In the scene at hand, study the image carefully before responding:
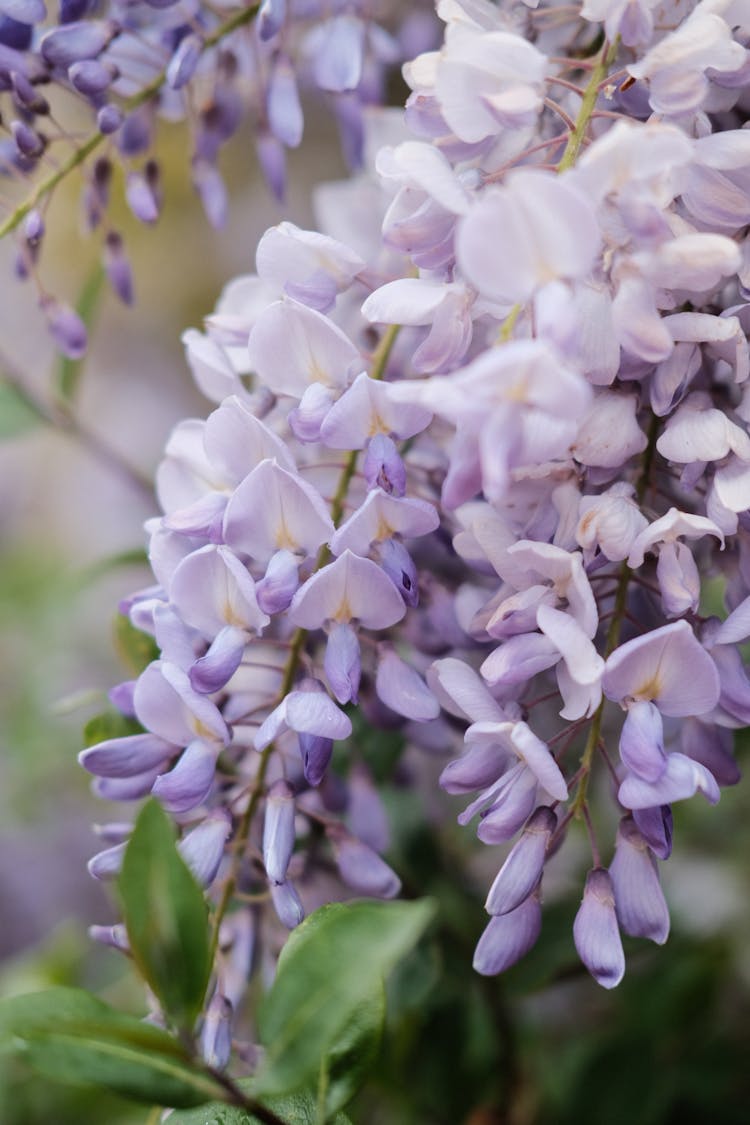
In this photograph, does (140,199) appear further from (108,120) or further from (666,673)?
(666,673)

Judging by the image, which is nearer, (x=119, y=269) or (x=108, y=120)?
(x=108, y=120)

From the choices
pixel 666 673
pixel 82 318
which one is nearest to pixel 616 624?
pixel 666 673

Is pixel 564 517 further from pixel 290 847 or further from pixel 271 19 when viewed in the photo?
pixel 271 19

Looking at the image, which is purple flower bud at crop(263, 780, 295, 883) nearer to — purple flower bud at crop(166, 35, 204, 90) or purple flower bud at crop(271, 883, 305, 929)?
purple flower bud at crop(271, 883, 305, 929)

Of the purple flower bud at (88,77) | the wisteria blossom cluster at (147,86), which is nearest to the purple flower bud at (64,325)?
the wisteria blossom cluster at (147,86)

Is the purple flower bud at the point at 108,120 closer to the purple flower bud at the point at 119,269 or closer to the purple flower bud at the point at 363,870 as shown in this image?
the purple flower bud at the point at 119,269

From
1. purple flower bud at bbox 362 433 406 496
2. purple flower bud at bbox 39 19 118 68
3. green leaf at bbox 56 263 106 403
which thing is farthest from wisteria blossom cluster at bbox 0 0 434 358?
purple flower bud at bbox 362 433 406 496
